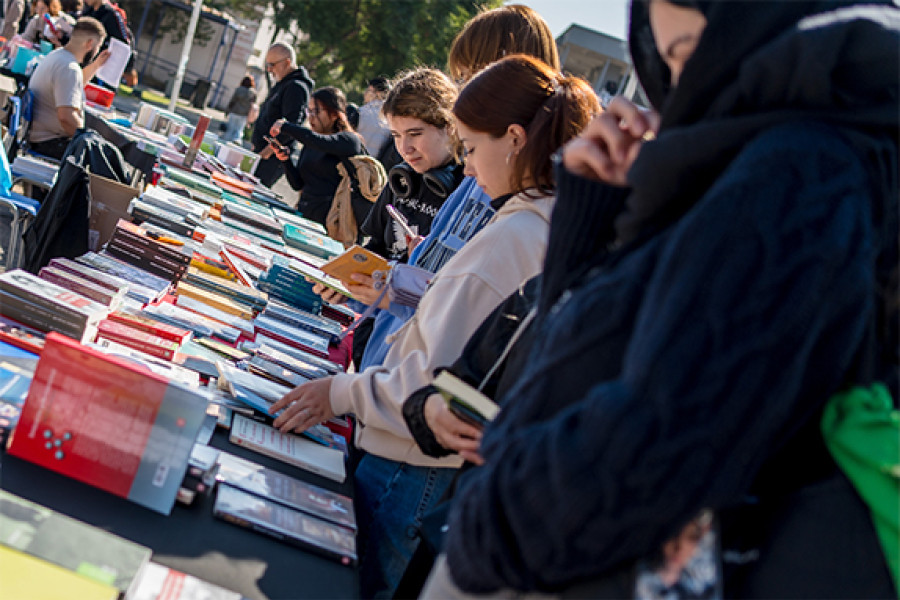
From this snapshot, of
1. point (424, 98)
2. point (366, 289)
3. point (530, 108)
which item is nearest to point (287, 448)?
point (366, 289)

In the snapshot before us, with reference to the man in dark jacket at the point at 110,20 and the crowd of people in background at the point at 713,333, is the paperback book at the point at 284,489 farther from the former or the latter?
the man in dark jacket at the point at 110,20

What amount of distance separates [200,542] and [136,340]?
0.83 m

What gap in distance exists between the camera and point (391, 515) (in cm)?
184

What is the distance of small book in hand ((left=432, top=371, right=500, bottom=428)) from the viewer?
1.21 m

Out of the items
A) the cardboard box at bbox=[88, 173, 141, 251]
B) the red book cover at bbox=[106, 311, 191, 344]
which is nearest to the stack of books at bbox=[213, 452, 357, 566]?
the red book cover at bbox=[106, 311, 191, 344]

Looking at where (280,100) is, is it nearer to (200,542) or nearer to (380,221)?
(380,221)

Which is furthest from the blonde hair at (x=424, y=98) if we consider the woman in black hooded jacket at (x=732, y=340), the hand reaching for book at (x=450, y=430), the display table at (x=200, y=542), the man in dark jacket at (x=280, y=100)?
the man in dark jacket at (x=280, y=100)

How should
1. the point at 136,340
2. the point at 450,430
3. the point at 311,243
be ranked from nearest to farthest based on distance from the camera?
the point at 450,430 → the point at 136,340 → the point at 311,243

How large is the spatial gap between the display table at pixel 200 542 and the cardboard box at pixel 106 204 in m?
2.63

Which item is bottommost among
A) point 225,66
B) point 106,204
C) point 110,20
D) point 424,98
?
point 225,66

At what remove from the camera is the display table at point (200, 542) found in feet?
4.15

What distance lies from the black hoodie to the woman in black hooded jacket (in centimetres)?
662

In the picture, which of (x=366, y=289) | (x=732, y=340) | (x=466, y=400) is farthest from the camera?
(x=366, y=289)

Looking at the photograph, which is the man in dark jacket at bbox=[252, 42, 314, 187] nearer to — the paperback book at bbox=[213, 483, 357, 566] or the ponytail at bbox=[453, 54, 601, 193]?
the ponytail at bbox=[453, 54, 601, 193]
